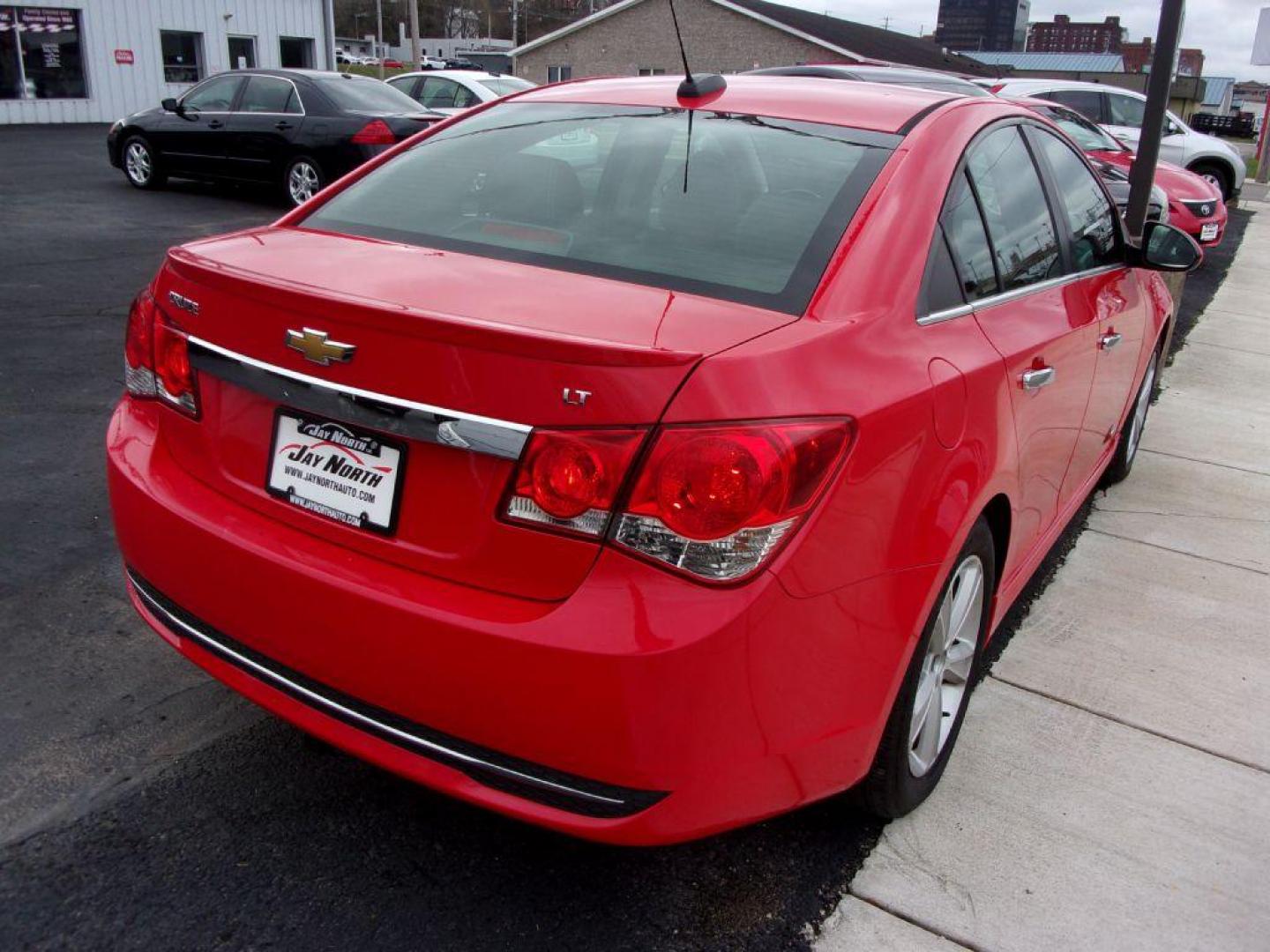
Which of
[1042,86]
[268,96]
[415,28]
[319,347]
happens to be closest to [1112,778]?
[319,347]

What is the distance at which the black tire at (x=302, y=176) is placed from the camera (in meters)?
12.2

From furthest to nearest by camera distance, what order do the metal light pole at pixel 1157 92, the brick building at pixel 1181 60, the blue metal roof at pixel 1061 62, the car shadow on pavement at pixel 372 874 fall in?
the blue metal roof at pixel 1061 62 < the brick building at pixel 1181 60 < the metal light pole at pixel 1157 92 < the car shadow on pavement at pixel 372 874

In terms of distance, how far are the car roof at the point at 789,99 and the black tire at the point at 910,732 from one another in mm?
1042

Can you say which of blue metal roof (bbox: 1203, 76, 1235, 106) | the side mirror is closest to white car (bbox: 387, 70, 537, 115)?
the side mirror

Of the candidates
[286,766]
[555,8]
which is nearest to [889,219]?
[286,766]

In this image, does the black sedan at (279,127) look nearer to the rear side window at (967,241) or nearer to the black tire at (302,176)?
the black tire at (302,176)

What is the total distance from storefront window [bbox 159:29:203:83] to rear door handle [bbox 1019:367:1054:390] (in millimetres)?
28981

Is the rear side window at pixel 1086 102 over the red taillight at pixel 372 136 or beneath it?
over

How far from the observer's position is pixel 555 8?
8825 centimetres

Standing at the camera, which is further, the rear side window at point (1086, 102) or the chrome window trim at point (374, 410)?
the rear side window at point (1086, 102)

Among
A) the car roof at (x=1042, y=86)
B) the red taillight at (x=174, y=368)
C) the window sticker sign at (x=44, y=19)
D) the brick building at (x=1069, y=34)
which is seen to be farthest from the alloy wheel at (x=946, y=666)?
the brick building at (x=1069, y=34)

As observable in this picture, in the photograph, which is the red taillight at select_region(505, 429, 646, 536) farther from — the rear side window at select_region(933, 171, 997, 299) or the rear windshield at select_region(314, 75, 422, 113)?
the rear windshield at select_region(314, 75, 422, 113)

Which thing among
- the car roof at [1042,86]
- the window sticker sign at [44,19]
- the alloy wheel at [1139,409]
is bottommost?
the alloy wheel at [1139,409]

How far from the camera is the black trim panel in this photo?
196 centimetres
